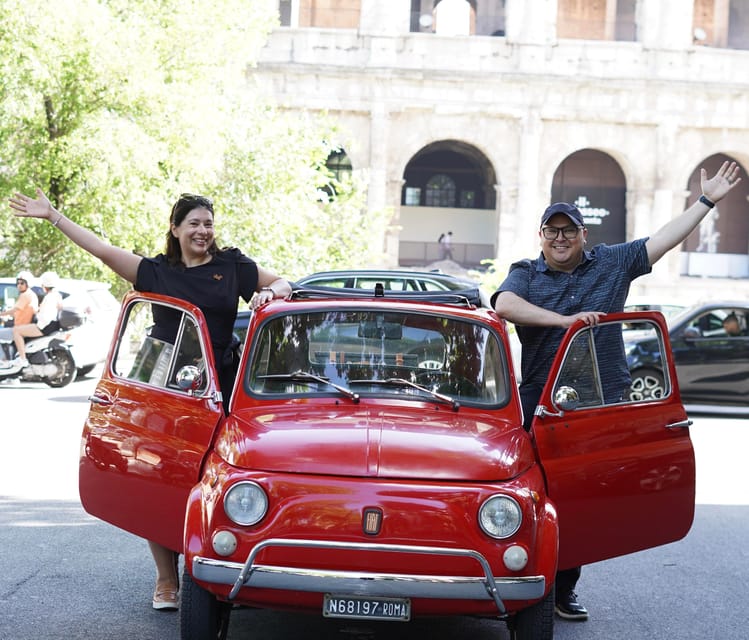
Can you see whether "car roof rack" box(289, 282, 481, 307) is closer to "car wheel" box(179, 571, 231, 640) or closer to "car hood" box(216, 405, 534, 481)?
"car hood" box(216, 405, 534, 481)

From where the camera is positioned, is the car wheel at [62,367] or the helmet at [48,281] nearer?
the helmet at [48,281]

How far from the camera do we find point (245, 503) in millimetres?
4988

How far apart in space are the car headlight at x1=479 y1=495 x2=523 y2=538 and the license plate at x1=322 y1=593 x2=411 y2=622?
439 mm

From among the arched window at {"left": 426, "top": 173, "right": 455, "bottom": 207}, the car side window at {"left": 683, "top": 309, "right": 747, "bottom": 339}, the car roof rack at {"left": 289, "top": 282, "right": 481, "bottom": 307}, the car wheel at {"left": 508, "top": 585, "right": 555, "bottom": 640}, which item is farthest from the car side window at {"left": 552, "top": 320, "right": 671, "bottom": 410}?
the arched window at {"left": 426, "top": 173, "right": 455, "bottom": 207}

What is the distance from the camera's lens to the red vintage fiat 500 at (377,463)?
16.0ft

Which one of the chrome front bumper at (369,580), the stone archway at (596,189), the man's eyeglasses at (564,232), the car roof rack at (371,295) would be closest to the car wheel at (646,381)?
the car roof rack at (371,295)

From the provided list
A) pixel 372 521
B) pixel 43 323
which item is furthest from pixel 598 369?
pixel 43 323

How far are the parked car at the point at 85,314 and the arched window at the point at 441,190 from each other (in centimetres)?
2962

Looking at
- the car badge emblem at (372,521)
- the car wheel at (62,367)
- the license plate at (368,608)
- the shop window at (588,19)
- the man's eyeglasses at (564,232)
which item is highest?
the shop window at (588,19)

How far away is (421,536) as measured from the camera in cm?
488

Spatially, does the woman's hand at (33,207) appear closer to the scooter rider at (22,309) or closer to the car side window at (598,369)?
the car side window at (598,369)

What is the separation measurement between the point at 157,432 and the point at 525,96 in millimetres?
37446

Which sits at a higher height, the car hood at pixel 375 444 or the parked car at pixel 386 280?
the car hood at pixel 375 444

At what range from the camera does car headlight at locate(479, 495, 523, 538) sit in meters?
4.94
